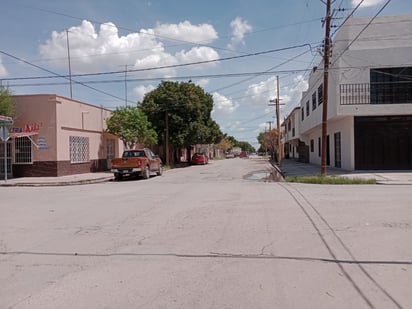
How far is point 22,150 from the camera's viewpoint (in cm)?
2448

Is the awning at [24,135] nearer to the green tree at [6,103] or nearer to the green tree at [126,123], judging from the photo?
the green tree at [6,103]

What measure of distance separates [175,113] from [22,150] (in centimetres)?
1874

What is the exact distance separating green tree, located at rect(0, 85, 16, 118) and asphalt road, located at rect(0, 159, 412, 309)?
13.4 metres

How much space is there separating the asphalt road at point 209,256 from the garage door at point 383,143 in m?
13.9

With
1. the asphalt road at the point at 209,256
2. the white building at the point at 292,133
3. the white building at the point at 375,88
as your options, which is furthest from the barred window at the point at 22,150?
the white building at the point at 292,133

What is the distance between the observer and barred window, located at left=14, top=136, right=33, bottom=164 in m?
24.4

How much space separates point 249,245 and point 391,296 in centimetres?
276

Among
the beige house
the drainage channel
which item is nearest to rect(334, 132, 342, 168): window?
the drainage channel

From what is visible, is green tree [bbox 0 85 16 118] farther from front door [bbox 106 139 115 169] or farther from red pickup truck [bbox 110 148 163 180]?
front door [bbox 106 139 115 169]

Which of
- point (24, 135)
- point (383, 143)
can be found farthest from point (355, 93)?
point (24, 135)

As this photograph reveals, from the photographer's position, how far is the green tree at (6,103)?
885 inches

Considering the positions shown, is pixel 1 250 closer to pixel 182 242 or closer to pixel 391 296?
pixel 182 242

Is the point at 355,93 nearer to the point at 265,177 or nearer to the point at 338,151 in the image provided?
the point at 338,151

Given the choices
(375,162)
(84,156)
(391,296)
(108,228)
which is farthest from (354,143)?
(391,296)
